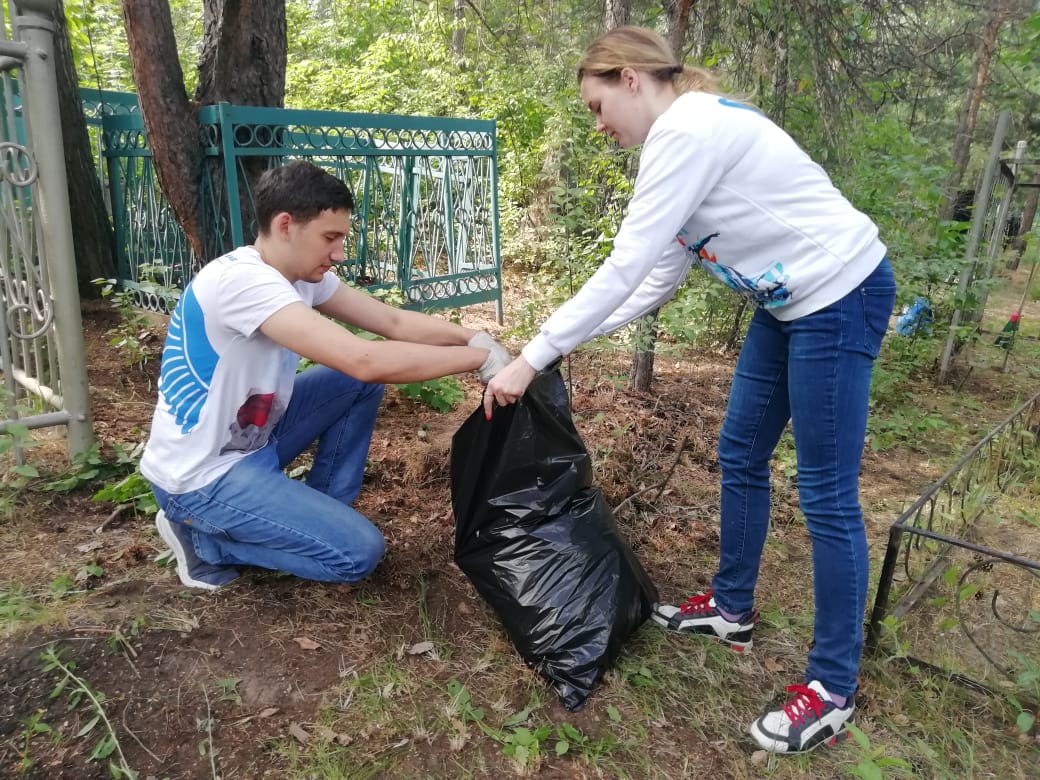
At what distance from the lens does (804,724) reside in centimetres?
179

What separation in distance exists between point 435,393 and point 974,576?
2.48m

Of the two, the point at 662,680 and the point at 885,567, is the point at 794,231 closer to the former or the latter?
the point at 885,567

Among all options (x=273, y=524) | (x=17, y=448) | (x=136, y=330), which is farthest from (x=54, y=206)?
(x=136, y=330)

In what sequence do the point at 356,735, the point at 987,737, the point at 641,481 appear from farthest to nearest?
the point at 641,481 → the point at 987,737 → the point at 356,735

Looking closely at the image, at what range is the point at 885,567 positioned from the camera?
2.04 m

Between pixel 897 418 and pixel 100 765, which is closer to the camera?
pixel 100 765

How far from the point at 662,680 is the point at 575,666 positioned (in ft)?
0.94

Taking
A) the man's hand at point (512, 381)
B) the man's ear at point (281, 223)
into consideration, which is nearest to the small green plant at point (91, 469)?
the man's ear at point (281, 223)

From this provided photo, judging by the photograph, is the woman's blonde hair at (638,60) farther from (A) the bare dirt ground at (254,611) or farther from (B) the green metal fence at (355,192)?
(B) the green metal fence at (355,192)

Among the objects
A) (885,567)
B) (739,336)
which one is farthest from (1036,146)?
(885,567)

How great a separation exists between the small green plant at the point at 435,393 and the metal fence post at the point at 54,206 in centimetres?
141

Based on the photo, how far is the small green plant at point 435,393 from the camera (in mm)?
3684

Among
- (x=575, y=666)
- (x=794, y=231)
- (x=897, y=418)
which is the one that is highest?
(x=794, y=231)

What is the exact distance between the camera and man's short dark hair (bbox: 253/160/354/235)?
1900mm
